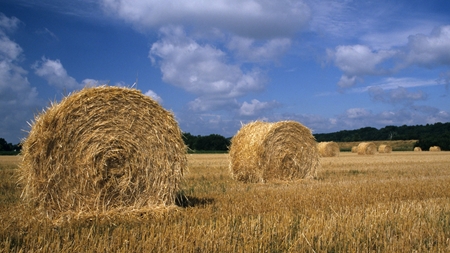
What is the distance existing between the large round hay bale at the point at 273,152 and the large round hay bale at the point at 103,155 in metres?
4.60

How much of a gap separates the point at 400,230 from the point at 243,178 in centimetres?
650

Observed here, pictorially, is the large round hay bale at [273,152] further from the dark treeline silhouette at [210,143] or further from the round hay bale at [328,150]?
the dark treeline silhouette at [210,143]

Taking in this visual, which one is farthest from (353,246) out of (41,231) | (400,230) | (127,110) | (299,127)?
(299,127)

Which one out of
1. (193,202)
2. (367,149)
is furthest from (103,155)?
(367,149)

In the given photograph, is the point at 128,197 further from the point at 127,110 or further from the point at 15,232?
the point at 15,232

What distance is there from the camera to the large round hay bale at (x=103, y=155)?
5582 millimetres

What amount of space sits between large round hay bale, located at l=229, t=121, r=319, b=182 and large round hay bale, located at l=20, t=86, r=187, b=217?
4.60 meters

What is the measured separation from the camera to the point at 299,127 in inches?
470

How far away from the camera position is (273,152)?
1127 centimetres

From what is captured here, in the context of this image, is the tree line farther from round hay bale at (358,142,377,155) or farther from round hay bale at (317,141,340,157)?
round hay bale at (317,141,340,157)

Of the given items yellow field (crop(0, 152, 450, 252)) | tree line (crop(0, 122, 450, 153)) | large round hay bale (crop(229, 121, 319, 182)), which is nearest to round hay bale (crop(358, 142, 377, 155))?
tree line (crop(0, 122, 450, 153))

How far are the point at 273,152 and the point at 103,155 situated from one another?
6093mm

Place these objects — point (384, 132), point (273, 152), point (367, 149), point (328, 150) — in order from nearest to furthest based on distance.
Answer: point (273, 152), point (328, 150), point (367, 149), point (384, 132)

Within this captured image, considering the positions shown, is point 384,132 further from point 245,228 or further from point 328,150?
point 245,228
